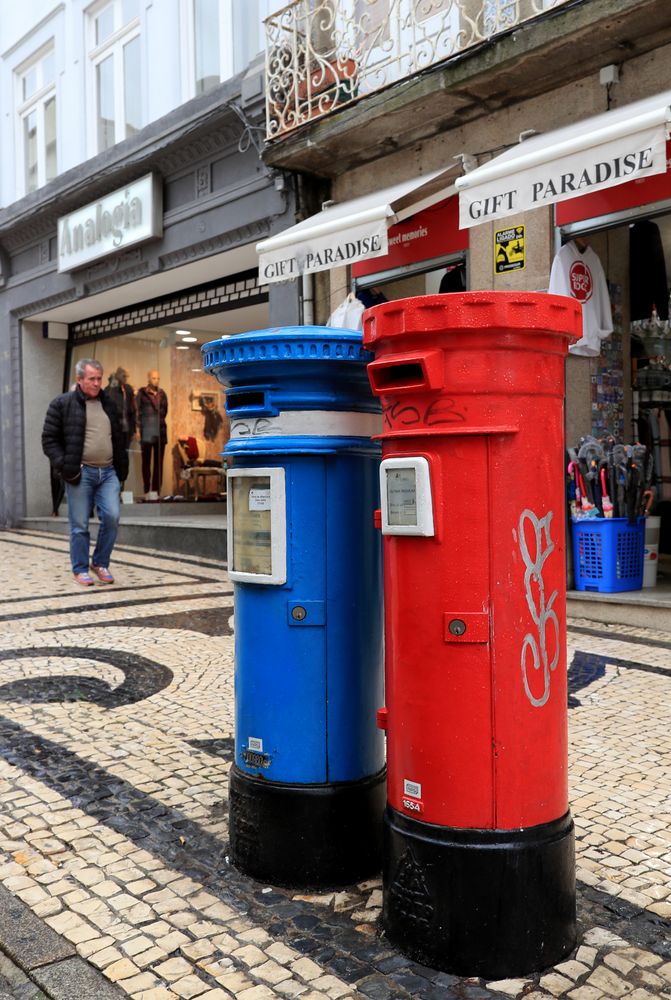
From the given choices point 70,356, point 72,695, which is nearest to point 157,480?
point 70,356

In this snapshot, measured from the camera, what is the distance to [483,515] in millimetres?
2238

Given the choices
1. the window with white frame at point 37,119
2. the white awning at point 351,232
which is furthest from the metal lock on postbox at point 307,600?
the window with white frame at point 37,119

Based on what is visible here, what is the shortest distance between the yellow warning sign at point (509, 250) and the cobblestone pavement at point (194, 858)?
12.1ft

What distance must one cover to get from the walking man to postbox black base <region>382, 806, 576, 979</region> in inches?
271

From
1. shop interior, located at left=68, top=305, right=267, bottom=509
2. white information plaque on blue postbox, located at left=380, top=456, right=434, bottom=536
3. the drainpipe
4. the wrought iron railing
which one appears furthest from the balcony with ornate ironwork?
shop interior, located at left=68, top=305, right=267, bottom=509

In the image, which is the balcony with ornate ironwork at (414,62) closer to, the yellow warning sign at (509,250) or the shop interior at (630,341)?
the yellow warning sign at (509,250)

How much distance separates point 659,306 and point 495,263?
4.97 feet

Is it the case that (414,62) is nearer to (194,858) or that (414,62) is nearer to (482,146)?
(482,146)

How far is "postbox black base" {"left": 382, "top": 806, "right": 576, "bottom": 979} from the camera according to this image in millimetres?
2234

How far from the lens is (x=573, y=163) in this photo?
6.39 metres

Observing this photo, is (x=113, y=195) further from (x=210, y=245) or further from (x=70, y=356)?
(x=70, y=356)

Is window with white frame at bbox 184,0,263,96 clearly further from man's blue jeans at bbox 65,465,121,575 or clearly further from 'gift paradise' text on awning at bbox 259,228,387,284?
man's blue jeans at bbox 65,465,121,575

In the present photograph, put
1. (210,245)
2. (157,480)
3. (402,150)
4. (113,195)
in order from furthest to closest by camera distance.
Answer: (157,480), (113,195), (210,245), (402,150)

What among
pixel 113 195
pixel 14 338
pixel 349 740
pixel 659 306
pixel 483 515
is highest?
pixel 113 195
